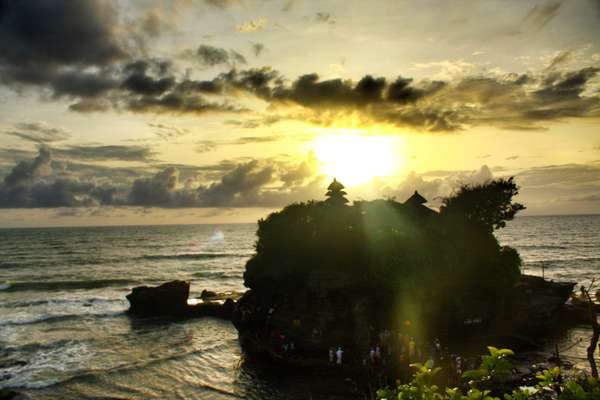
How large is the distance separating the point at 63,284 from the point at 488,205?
7034cm

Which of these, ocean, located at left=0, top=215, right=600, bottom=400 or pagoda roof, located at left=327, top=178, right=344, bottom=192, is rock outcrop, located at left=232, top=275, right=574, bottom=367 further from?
pagoda roof, located at left=327, top=178, right=344, bottom=192

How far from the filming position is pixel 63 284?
7594cm

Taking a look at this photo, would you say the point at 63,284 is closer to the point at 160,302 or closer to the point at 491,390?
the point at 160,302

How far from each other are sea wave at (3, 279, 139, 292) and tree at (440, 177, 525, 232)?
194 ft

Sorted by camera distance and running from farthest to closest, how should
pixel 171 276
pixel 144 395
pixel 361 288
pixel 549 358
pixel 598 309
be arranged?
pixel 171 276 → pixel 598 309 → pixel 361 288 → pixel 549 358 → pixel 144 395

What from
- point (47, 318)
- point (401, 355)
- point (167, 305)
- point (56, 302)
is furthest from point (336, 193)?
point (56, 302)

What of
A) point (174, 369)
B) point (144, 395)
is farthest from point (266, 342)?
point (144, 395)

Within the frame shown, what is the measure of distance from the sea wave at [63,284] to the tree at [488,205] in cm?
5923

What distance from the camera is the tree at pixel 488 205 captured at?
4412 centimetres

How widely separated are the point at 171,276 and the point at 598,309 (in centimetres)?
7157

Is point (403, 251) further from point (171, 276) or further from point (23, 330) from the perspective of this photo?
point (171, 276)

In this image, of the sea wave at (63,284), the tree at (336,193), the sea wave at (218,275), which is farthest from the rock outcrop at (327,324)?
the sea wave at (218,275)

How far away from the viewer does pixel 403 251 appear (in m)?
37.0

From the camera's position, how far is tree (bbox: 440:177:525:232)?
145 feet
